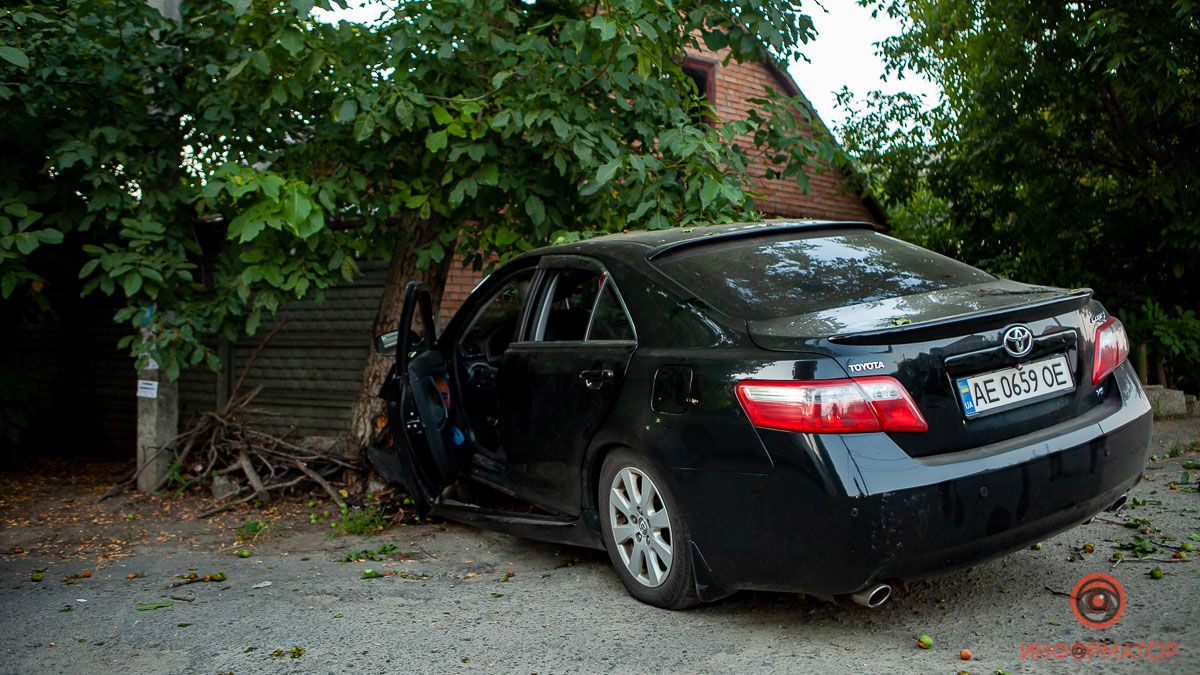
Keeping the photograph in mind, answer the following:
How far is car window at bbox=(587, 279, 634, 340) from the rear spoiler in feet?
3.65

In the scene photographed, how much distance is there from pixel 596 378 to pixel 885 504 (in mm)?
1447

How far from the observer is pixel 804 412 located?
3426 mm

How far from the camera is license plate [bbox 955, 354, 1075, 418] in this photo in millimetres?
3518

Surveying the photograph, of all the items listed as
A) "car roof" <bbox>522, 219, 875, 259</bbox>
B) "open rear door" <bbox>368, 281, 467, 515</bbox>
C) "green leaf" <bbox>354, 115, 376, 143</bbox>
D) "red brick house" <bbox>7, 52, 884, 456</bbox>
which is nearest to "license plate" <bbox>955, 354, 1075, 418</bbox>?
"car roof" <bbox>522, 219, 875, 259</bbox>

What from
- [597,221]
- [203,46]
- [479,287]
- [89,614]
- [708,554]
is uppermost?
[203,46]

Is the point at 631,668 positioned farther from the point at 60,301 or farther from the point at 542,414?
the point at 60,301

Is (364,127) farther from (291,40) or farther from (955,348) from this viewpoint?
(955,348)

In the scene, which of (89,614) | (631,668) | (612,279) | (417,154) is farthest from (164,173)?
(631,668)

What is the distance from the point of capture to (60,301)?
10227 mm

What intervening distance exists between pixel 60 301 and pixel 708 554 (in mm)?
8669

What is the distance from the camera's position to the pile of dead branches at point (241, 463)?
703cm

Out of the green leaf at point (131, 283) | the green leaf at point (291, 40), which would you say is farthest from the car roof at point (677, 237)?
the green leaf at point (131, 283)

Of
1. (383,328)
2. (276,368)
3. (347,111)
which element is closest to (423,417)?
(347,111)

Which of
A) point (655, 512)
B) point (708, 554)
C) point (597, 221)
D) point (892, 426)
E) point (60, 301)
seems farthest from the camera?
point (60, 301)
